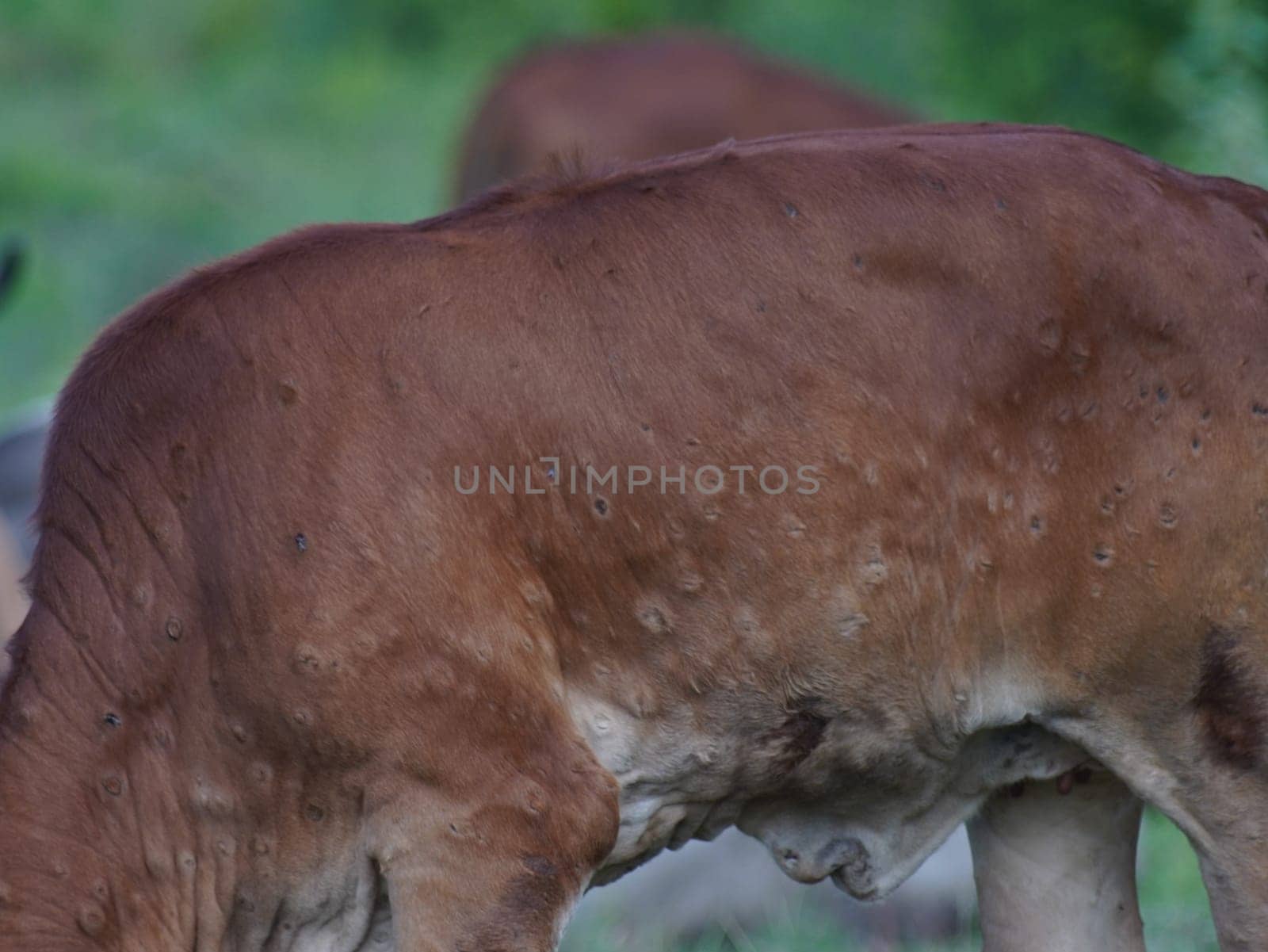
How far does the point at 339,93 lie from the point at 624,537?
37.9 feet

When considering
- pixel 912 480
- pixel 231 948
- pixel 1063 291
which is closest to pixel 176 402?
pixel 231 948

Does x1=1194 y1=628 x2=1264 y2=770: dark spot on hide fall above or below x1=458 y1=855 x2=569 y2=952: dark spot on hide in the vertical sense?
above

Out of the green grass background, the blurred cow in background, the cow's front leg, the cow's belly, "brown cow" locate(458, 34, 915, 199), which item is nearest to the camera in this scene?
the cow's belly

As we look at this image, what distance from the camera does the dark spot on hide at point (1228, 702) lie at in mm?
2793

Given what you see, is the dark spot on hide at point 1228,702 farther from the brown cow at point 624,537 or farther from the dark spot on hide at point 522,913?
the dark spot on hide at point 522,913

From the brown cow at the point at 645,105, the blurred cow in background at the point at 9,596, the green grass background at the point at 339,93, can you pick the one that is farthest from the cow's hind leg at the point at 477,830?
the brown cow at the point at 645,105

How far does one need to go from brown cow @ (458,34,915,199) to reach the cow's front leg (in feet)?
19.7

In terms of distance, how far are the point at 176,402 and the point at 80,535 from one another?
0.79 feet

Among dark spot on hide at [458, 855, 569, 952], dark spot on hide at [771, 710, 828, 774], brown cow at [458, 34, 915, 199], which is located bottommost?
dark spot on hide at [458, 855, 569, 952]

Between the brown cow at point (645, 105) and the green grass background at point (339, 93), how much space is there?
29.3 inches

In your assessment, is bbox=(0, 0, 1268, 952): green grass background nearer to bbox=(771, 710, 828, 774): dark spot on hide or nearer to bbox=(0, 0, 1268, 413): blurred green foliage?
bbox=(0, 0, 1268, 413): blurred green foliage

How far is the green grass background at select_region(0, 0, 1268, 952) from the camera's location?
9.31 m

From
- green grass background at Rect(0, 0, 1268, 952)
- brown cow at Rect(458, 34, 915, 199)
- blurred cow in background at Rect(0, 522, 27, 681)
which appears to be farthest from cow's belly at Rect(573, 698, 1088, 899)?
brown cow at Rect(458, 34, 915, 199)

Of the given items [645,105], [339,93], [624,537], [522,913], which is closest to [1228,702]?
[624,537]
